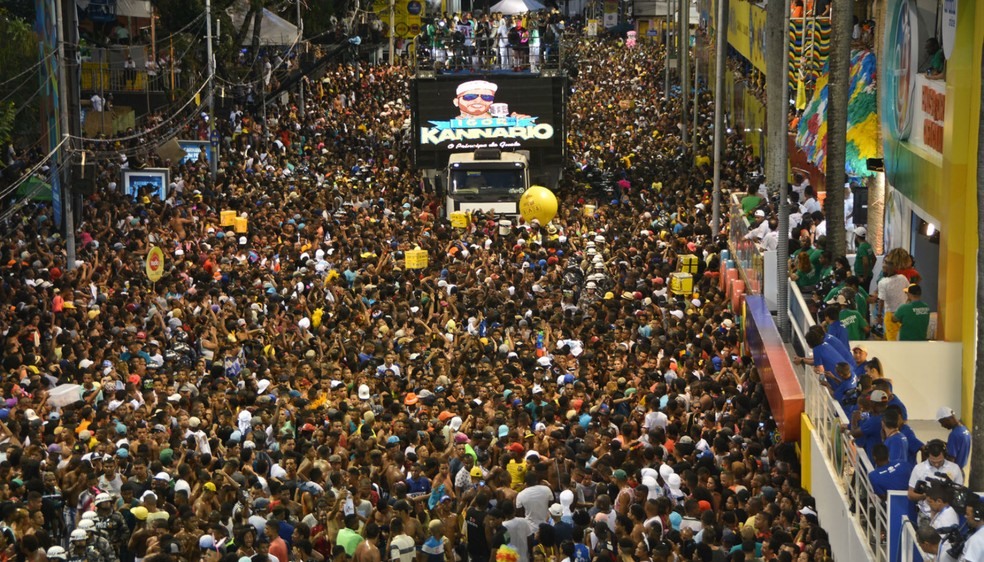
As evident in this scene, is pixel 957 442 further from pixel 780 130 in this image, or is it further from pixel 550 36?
pixel 550 36

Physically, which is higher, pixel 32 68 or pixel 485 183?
pixel 32 68

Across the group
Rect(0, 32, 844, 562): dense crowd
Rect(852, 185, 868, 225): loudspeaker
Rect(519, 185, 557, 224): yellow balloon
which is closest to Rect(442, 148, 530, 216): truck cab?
Rect(0, 32, 844, 562): dense crowd

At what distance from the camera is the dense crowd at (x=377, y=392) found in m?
14.9

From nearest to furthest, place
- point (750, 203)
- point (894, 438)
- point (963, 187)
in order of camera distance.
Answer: point (894, 438)
point (963, 187)
point (750, 203)

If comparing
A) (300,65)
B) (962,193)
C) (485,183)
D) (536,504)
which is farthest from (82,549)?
(300,65)

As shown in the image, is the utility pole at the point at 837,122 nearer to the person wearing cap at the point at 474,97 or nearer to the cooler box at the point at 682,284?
the cooler box at the point at 682,284

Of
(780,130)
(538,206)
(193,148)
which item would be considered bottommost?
(538,206)

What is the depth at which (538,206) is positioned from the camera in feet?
103

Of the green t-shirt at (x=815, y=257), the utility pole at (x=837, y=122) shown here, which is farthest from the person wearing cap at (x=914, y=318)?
the utility pole at (x=837, y=122)

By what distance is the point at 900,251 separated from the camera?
59.3ft

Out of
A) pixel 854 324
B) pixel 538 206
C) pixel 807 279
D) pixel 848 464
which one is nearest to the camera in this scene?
pixel 848 464

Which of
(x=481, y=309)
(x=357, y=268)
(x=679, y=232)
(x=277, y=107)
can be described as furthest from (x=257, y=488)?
(x=277, y=107)

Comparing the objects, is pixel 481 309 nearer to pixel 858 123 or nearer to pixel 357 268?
pixel 357 268

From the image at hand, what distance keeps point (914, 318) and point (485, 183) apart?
65.1 ft
